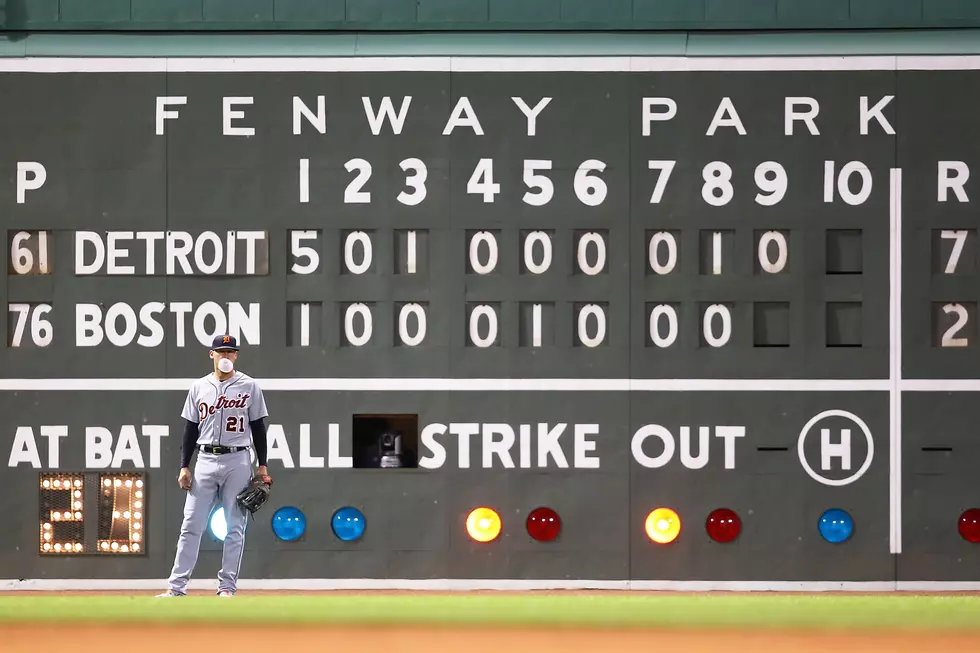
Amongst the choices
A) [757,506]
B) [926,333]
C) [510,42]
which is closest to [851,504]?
[757,506]

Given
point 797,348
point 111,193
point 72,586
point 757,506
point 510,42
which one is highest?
point 510,42

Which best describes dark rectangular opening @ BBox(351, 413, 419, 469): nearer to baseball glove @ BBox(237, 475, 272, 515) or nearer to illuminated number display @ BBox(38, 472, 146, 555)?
baseball glove @ BBox(237, 475, 272, 515)

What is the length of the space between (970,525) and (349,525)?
3716 mm

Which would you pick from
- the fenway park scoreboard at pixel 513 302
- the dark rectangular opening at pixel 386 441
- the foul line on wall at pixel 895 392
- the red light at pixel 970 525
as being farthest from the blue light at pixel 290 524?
the red light at pixel 970 525

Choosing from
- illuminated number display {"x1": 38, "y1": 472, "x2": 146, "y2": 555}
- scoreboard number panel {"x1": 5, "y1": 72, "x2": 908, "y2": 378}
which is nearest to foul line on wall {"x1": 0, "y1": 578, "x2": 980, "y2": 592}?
illuminated number display {"x1": 38, "y1": 472, "x2": 146, "y2": 555}

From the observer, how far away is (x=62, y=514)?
26.1 feet

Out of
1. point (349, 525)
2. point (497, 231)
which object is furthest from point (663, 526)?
point (497, 231)

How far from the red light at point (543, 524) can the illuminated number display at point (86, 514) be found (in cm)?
236

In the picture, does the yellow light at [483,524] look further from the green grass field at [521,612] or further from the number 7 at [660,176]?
the number 7 at [660,176]

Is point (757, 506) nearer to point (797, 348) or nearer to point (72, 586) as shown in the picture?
point (797, 348)

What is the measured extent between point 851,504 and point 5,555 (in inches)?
201

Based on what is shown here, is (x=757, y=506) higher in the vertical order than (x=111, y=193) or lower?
lower

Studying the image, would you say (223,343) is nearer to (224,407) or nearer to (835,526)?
(224,407)

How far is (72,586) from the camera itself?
798 centimetres
